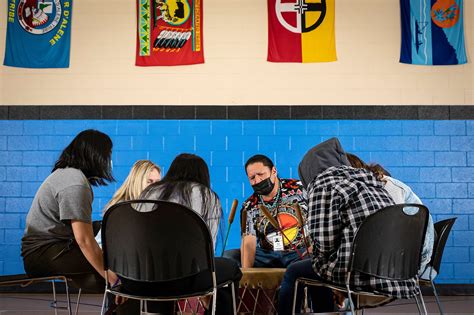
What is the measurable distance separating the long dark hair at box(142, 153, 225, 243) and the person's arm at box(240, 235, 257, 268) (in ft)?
3.12

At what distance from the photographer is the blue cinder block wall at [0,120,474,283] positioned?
6.32 meters

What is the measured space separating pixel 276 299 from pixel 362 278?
1.96 ft

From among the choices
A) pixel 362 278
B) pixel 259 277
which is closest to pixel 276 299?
pixel 259 277

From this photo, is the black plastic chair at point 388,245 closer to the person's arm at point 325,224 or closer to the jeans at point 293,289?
the person's arm at point 325,224

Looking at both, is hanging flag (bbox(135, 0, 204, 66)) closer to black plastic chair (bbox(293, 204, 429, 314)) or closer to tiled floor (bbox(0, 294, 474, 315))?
tiled floor (bbox(0, 294, 474, 315))

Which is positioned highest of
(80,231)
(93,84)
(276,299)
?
(93,84)

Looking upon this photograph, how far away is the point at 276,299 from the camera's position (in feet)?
9.61

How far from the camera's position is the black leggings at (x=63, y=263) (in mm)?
2689

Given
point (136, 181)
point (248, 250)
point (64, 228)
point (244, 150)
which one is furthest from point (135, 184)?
point (244, 150)

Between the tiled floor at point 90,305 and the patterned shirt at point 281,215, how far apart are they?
4.10 feet

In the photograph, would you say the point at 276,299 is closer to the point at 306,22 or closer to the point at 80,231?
the point at 80,231

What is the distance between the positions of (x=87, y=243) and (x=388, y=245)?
126cm

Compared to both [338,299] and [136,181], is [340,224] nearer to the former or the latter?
[338,299]

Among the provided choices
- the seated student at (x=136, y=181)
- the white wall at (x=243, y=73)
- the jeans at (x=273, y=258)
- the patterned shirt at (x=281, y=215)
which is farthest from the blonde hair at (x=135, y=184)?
the white wall at (x=243, y=73)
